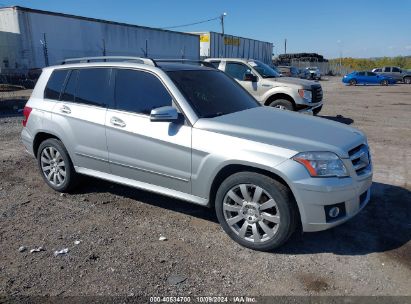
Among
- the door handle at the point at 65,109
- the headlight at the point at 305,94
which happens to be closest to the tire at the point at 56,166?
the door handle at the point at 65,109

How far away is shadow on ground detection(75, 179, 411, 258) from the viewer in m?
3.87

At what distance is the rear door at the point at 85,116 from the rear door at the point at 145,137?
16 centimetres

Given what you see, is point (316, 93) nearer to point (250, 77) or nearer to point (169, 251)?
point (250, 77)

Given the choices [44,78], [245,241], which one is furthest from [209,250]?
[44,78]

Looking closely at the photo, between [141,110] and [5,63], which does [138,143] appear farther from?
[5,63]

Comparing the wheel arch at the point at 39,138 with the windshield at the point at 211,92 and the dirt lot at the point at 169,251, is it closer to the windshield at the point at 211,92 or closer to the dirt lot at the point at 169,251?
the dirt lot at the point at 169,251

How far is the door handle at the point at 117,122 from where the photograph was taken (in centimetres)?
444

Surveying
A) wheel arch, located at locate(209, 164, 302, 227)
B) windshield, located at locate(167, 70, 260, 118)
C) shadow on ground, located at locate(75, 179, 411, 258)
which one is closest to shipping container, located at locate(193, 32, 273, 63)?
windshield, located at locate(167, 70, 260, 118)

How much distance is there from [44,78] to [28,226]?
2241 mm

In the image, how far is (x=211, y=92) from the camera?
4.62 m

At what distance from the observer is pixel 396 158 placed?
732cm

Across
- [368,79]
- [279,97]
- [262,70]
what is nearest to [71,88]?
[279,97]

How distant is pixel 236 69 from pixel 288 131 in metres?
7.35

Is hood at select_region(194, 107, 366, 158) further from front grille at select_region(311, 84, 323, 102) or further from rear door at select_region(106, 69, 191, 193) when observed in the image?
front grille at select_region(311, 84, 323, 102)
